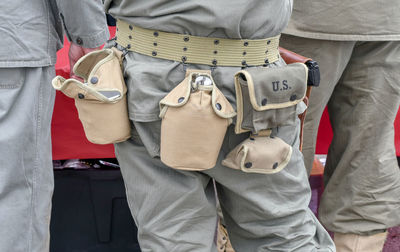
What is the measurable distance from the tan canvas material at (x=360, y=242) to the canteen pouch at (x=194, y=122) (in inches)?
35.6

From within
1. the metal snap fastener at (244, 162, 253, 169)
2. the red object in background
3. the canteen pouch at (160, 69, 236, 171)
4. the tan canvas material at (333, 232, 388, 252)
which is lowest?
the tan canvas material at (333, 232, 388, 252)

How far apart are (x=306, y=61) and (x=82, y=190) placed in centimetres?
98

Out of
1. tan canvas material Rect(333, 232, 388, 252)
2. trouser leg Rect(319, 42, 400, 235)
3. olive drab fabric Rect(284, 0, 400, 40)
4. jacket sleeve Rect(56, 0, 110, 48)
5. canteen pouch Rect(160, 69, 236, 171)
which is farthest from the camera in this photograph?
tan canvas material Rect(333, 232, 388, 252)

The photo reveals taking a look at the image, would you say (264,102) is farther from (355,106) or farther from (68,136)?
(68,136)

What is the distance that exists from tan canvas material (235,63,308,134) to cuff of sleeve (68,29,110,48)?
0.54 metres

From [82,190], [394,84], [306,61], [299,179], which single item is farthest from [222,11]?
[82,190]

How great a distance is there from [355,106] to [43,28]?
999 mm

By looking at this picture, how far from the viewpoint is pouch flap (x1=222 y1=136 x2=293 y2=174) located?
102 centimetres

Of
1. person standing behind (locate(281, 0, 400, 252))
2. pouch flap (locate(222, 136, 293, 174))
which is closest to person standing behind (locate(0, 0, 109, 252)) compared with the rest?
pouch flap (locate(222, 136, 293, 174))

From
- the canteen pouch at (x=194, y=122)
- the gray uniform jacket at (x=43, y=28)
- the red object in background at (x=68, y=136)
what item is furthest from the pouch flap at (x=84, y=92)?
the red object in background at (x=68, y=136)

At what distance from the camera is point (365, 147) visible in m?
1.58

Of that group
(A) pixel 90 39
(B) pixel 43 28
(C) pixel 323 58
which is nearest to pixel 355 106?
(C) pixel 323 58

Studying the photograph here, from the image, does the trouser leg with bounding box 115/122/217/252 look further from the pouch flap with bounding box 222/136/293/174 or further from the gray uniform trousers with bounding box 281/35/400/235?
the gray uniform trousers with bounding box 281/35/400/235

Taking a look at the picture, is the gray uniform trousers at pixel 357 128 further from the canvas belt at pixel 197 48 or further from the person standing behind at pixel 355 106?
the canvas belt at pixel 197 48
